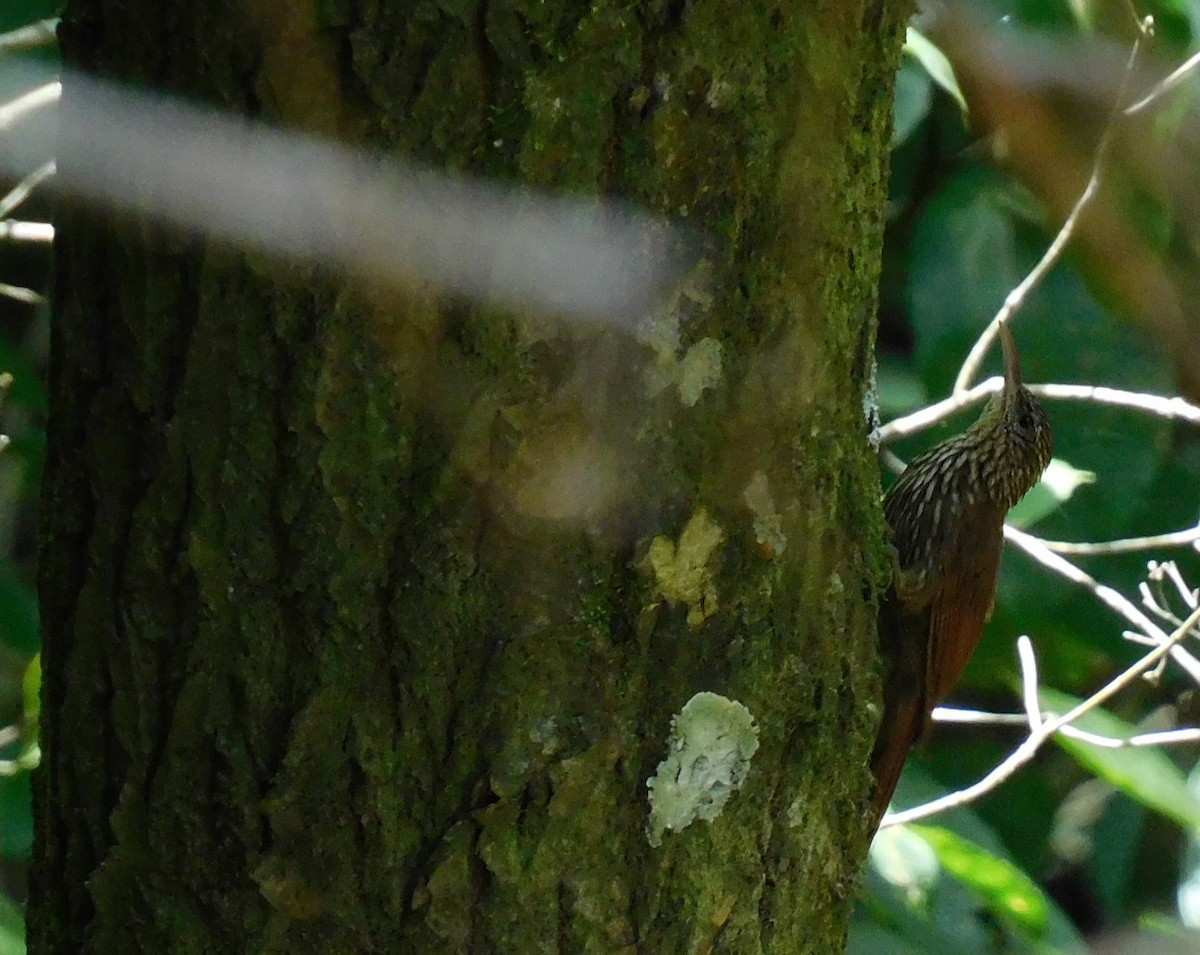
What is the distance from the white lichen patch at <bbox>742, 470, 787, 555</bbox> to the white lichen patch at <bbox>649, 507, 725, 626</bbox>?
4 centimetres

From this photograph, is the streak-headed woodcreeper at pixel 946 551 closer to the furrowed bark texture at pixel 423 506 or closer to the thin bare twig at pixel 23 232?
the furrowed bark texture at pixel 423 506

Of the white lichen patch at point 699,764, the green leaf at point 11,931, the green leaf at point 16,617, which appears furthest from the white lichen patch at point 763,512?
the green leaf at point 16,617

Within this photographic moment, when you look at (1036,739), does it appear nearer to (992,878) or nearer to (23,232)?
(992,878)

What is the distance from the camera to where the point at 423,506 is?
1.06m

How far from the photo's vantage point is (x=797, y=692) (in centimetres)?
121

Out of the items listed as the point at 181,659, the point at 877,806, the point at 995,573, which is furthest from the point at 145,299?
the point at 995,573

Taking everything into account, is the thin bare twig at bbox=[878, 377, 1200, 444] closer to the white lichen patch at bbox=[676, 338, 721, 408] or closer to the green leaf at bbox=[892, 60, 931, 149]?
the green leaf at bbox=[892, 60, 931, 149]

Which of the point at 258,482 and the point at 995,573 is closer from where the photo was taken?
the point at 258,482

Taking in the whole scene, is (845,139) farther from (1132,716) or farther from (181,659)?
(1132,716)

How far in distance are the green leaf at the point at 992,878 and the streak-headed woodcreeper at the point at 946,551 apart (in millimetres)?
309

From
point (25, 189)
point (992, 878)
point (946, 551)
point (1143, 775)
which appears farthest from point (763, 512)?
point (1143, 775)

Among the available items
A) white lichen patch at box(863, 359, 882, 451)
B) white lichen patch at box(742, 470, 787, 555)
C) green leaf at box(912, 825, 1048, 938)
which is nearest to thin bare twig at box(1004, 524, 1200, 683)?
green leaf at box(912, 825, 1048, 938)

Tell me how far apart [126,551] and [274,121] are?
1.19 ft

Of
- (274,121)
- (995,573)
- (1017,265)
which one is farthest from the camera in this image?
(1017,265)
